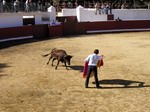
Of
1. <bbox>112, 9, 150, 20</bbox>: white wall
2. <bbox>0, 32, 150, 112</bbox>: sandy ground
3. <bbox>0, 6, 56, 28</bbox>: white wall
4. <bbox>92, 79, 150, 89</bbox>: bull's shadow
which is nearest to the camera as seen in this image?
<bbox>0, 32, 150, 112</bbox>: sandy ground

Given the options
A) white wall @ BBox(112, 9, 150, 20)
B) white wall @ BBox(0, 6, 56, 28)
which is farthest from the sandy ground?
white wall @ BBox(112, 9, 150, 20)

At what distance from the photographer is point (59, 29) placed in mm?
28156

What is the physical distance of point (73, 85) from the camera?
11523 mm

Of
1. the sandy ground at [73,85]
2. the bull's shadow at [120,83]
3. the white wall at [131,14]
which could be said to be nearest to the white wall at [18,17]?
the white wall at [131,14]

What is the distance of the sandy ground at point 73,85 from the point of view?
365 inches

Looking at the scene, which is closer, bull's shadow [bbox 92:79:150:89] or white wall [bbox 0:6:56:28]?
bull's shadow [bbox 92:79:150:89]

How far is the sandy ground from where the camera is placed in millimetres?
9273

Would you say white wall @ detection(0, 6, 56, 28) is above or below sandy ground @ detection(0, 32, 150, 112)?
above

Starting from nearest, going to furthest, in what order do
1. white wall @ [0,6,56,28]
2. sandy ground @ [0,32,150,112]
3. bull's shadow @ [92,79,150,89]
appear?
sandy ground @ [0,32,150,112], bull's shadow @ [92,79,150,89], white wall @ [0,6,56,28]

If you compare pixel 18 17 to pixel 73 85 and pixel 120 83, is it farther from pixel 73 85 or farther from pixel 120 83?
pixel 120 83

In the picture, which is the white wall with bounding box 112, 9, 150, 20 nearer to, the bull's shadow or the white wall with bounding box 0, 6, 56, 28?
the white wall with bounding box 0, 6, 56, 28

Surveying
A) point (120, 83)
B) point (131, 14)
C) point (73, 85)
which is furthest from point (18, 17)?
point (120, 83)

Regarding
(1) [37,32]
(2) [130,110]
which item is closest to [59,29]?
(1) [37,32]

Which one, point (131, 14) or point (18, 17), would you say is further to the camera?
point (131, 14)
